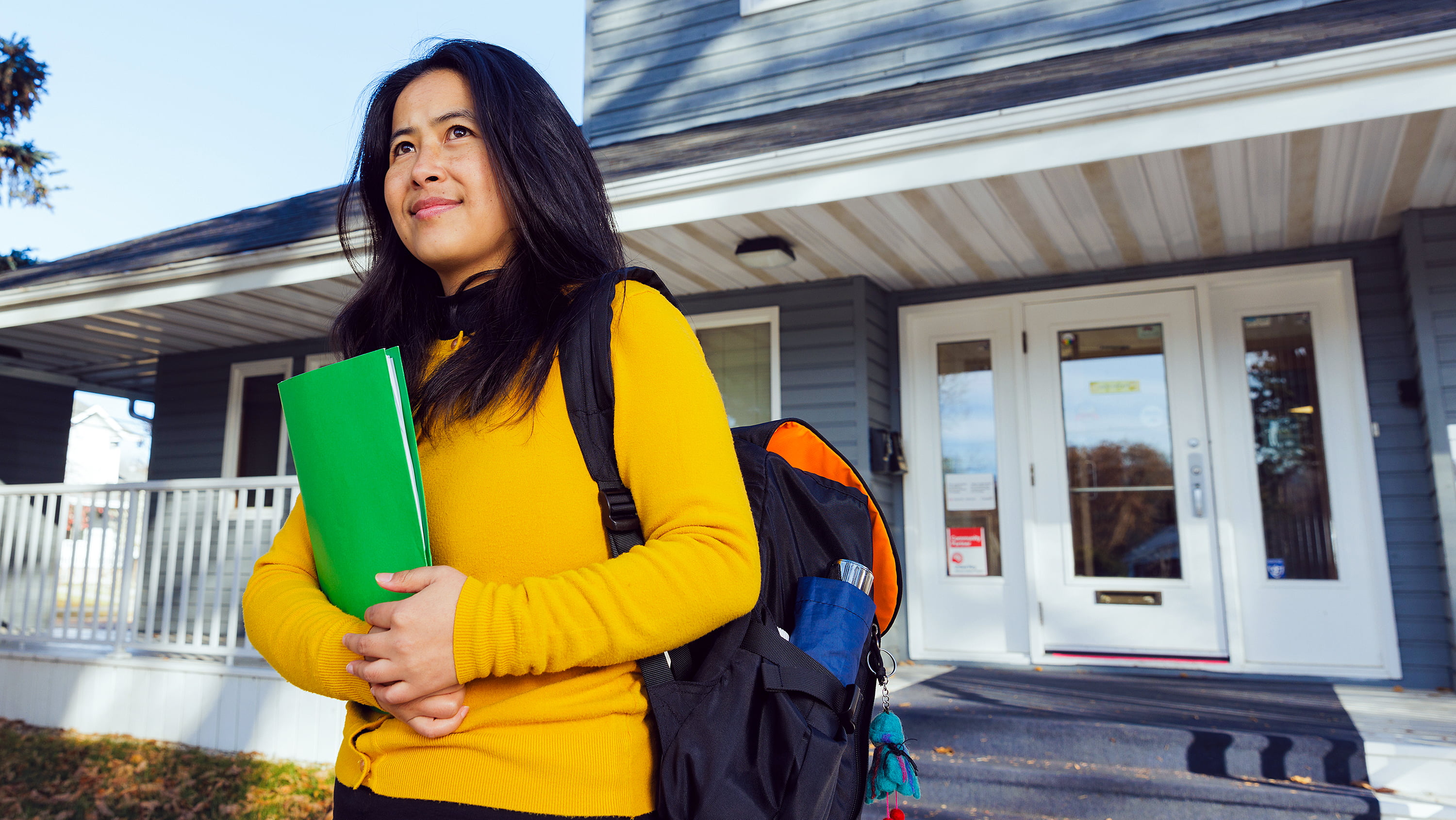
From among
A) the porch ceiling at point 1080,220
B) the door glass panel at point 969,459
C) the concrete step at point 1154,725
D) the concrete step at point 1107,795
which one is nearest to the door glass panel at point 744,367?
the porch ceiling at point 1080,220

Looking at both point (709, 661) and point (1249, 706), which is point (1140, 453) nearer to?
point (1249, 706)

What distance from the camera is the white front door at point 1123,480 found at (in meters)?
4.62

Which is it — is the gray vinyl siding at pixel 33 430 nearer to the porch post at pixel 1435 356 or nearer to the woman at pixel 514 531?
the woman at pixel 514 531

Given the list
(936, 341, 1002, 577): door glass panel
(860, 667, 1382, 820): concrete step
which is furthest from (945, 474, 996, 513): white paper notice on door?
(860, 667, 1382, 820): concrete step

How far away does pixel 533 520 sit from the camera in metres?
0.81

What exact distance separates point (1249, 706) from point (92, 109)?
45.5 meters

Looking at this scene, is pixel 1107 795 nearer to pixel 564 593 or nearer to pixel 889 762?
pixel 889 762

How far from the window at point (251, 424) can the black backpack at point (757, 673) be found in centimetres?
716

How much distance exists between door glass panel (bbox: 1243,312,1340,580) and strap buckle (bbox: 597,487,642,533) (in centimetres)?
470

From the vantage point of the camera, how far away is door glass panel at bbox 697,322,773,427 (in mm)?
5457

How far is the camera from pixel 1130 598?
471 centimetres

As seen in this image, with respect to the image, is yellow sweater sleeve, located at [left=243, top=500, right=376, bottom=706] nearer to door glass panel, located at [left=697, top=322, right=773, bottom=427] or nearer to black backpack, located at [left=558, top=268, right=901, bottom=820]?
black backpack, located at [left=558, top=268, right=901, bottom=820]

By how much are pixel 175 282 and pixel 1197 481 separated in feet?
20.1

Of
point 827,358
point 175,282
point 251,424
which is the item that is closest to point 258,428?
point 251,424
